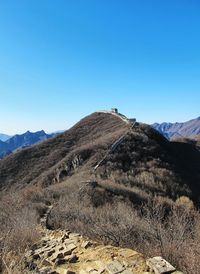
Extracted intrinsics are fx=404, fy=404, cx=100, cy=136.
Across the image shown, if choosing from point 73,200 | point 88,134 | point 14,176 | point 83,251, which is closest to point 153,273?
point 83,251

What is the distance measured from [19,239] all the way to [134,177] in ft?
87.5

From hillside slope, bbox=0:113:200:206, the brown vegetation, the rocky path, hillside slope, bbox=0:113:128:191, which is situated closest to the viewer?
the rocky path

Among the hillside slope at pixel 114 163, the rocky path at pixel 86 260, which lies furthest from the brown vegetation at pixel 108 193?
the rocky path at pixel 86 260

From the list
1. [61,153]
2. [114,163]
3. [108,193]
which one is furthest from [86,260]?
[61,153]

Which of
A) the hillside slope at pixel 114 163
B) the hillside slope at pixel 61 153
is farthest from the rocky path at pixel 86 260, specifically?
the hillside slope at pixel 61 153

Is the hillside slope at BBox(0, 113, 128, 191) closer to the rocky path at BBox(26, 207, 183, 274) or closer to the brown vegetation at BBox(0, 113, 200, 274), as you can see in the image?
the brown vegetation at BBox(0, 113, 200, 274)

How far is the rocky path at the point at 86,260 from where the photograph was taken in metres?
7.28

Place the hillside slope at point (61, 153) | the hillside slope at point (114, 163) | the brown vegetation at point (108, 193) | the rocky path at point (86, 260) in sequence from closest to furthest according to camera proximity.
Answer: the rocky path at point (86, 260) → the brown vegetation at point (108, 193) → the hillside slope at point (114, 163) → the hillside slope at point (61, 153)

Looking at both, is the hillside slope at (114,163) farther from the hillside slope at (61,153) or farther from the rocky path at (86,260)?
the rocky path at (86,260)

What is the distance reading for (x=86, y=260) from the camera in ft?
27.9

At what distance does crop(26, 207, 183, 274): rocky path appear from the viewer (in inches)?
287

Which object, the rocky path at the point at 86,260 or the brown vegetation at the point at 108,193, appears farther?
the brown vegetation at the point at 108,193

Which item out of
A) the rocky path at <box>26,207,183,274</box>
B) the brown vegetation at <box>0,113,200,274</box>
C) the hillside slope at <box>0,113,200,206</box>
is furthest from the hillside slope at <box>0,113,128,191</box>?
the rocky path at <box>26,207,183,274</box>

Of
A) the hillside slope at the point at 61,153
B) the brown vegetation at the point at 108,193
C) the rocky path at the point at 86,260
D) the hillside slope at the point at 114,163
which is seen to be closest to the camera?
the rocky path at the point at 86,260
